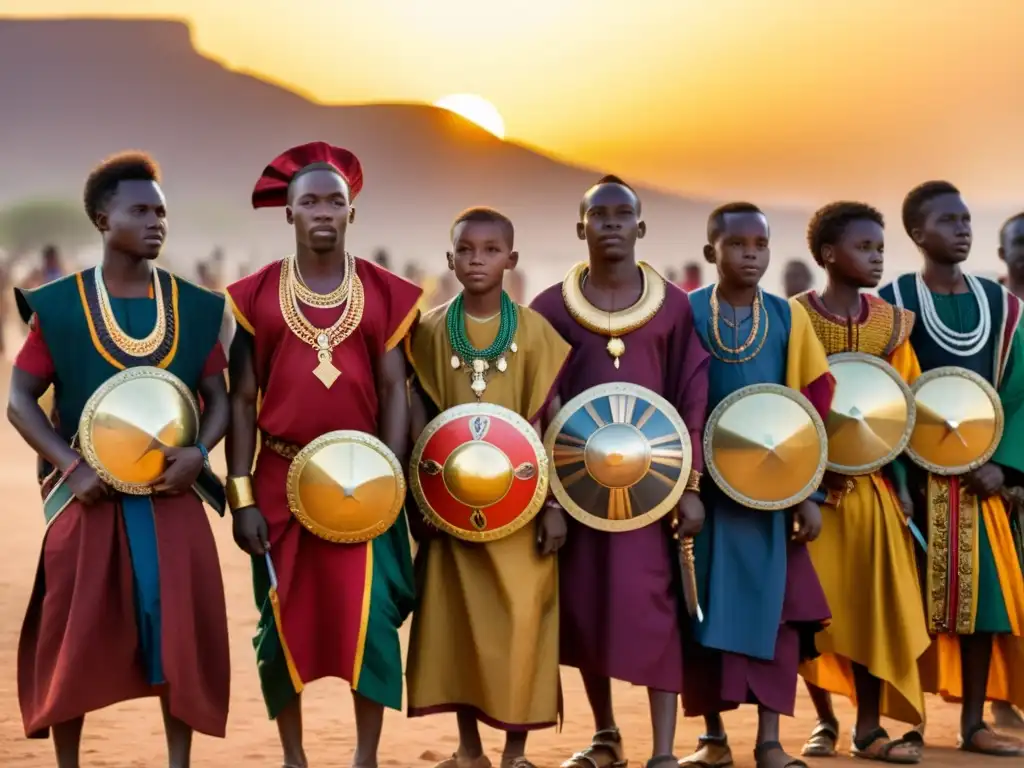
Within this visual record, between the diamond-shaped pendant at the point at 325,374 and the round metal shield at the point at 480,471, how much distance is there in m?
0.45

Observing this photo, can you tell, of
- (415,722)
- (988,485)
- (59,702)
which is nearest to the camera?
(59,702)

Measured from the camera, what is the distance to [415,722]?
28.9 feet

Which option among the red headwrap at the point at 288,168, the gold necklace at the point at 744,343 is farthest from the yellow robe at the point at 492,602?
the red headwrap at the point at 288,168

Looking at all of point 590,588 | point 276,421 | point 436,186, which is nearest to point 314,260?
point 276,421

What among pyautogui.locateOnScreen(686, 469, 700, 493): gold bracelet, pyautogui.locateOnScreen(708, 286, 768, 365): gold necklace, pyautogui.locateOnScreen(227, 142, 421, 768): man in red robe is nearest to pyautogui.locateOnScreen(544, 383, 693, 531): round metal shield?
pyautogui.locateOnScreen(686, 469, 700, 493): gold bracelet

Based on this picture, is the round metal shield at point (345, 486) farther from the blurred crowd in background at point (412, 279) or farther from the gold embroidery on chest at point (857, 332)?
the gold embroidery on chest at point (857, 332)

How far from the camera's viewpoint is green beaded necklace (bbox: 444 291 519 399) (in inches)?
265

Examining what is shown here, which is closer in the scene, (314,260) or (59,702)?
(59,702)

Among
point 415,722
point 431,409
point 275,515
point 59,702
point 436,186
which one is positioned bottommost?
point 415,722

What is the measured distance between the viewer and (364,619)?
21.1 ft

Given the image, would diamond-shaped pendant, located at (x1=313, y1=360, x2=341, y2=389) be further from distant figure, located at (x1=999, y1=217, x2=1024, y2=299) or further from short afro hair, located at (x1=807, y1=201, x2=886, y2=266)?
distant figure, located at (x1=999, y1=217, x2=1024, y2=299)

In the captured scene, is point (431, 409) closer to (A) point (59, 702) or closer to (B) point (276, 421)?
(B) point (276, 421)

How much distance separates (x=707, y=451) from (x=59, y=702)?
2.81 meters

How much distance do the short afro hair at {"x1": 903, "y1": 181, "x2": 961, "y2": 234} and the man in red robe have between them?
9.02ft
